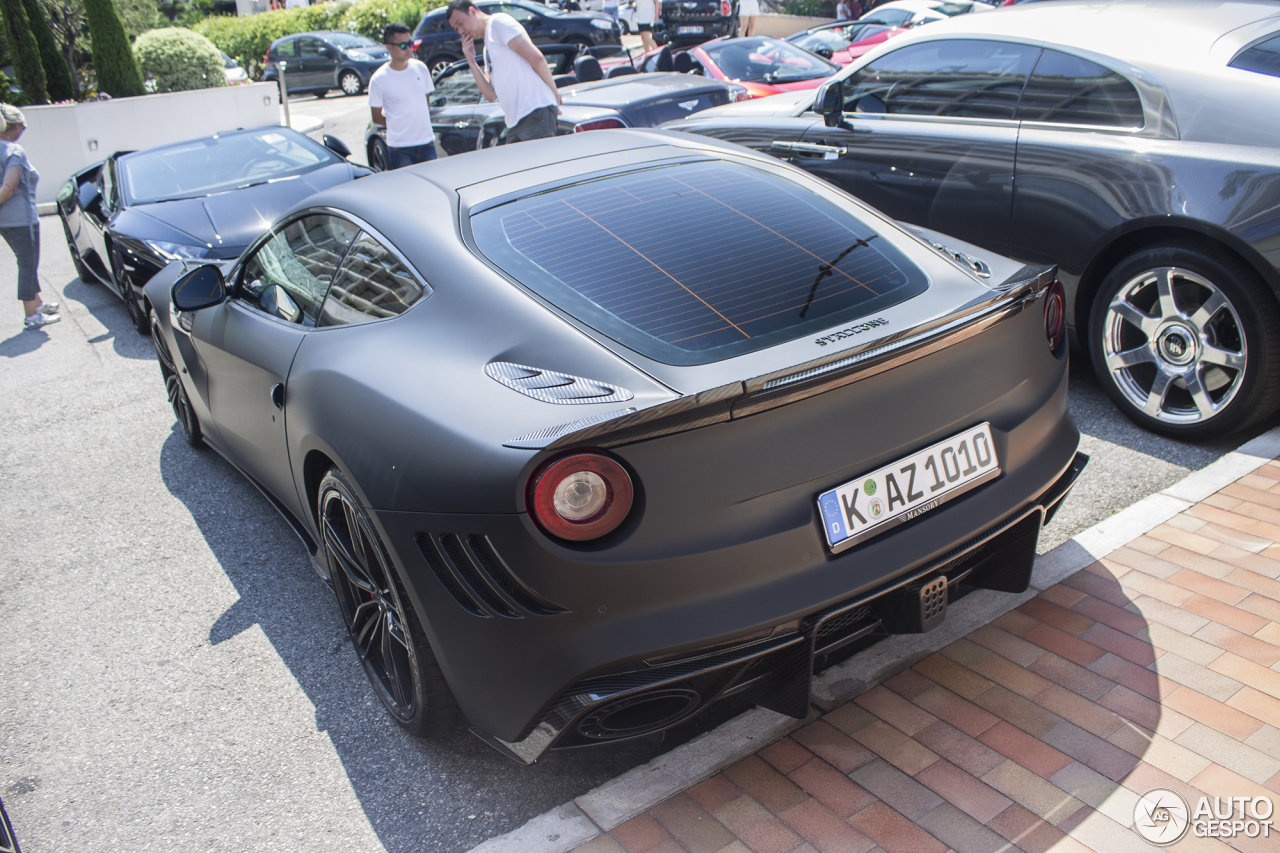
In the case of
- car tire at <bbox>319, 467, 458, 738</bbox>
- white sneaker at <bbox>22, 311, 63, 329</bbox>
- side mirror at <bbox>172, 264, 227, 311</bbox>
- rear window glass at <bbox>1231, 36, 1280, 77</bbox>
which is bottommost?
white sneaker at <bbox>22, 311, 63, 329</bbox>

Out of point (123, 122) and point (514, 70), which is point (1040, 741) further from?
point (123, 122)

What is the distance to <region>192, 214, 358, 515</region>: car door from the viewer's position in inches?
118

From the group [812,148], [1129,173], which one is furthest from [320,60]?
[1129,173]

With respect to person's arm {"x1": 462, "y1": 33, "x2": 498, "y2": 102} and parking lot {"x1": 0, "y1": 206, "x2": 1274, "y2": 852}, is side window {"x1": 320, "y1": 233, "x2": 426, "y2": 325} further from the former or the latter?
person's arm {"x1": 462, "y1": 33, "x2": 498, "y2": 102}

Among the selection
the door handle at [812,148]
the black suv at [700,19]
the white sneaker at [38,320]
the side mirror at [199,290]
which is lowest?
the white sneaker at [38,320]

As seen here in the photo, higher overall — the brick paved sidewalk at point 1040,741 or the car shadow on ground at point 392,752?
the brick paved sidewalk at point 1040,741

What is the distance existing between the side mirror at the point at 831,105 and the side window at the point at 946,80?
106mm

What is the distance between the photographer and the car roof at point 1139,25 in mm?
3881

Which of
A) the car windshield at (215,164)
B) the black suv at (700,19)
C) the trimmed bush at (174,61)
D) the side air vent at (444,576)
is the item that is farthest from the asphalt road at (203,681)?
the black suv at (700,19)

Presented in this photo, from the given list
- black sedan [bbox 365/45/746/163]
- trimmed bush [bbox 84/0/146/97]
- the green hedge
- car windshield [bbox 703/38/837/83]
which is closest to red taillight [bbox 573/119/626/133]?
black sedan [bbox 365/45/746/163]

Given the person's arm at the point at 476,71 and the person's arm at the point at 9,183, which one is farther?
the person's arm at the point at 9,183

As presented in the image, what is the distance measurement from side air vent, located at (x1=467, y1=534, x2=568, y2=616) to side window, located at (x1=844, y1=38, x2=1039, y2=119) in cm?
360

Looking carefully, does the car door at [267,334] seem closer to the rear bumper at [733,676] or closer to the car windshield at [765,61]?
the rear bumper at [733,676]

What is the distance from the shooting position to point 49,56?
16.3m
